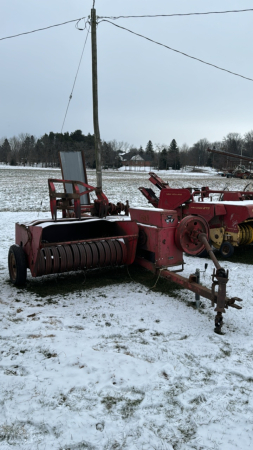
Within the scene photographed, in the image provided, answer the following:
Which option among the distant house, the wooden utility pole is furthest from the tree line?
the wooden utility pole

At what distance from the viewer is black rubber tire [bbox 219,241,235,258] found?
7.07 meters

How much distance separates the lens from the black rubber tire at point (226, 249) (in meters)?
7.07

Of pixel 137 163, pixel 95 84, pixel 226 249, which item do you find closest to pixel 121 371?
pixel 226 249

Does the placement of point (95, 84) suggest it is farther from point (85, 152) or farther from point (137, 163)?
point (137, 163)

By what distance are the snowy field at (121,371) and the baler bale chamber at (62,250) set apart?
37 centimetres

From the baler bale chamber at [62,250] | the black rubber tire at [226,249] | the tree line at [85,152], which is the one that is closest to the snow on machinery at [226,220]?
the black rubber tire at [226,249]

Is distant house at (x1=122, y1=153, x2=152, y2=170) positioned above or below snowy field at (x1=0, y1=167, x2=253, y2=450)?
above

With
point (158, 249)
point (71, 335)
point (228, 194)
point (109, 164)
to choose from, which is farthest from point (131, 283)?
point (109, 164)

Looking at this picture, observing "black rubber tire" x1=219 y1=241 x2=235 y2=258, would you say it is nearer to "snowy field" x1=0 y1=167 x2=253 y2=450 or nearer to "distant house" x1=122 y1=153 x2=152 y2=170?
"snowy field" x1=0 y1=167 x2=253 y2=450

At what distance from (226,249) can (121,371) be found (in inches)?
186

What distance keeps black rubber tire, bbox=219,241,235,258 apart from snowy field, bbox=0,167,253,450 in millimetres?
2001

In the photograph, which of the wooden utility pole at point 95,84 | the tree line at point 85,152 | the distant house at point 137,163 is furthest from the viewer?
the distant house at point 137,163

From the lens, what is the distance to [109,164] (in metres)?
80.7

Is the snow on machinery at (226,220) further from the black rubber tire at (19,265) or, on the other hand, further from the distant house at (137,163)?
the distant house at (137,163)
